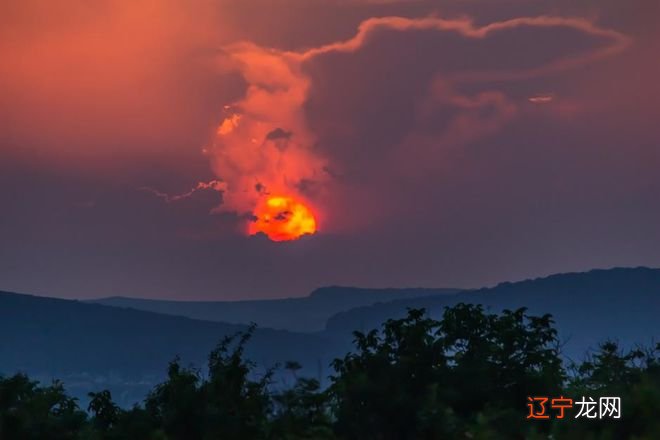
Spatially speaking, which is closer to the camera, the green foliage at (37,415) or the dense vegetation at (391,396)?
the dense vegetation at (391,396)

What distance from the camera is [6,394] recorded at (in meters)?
28.2

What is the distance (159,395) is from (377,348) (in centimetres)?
612

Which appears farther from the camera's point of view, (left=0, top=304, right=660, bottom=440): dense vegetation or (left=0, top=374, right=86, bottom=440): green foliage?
(left=0, top=374, right=86, bottom=440): green foliage

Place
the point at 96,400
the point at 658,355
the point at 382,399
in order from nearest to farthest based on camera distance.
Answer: the point at 382,399
the point at 96,400
the point at 658,355

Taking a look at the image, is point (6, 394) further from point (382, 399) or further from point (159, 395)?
point (382, 399)

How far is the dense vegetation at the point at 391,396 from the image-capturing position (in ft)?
64.3

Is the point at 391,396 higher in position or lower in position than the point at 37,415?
higher

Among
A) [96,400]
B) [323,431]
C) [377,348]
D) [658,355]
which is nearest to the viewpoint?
[323,431]

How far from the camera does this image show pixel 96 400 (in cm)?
2802

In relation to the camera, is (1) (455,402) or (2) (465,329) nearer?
(1) (455,402)

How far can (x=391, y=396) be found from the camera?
21.9 meters

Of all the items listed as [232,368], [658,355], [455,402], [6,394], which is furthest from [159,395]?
[658,355]

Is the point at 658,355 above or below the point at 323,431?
above

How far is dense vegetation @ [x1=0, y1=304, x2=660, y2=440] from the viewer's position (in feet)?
64.3
